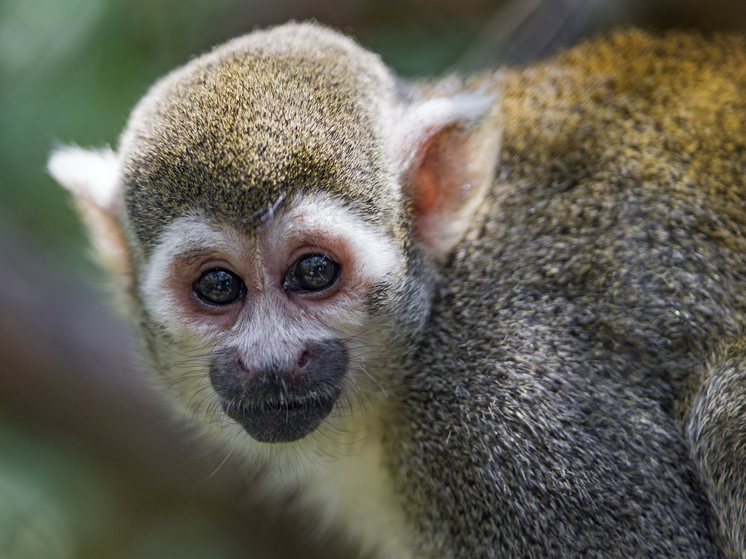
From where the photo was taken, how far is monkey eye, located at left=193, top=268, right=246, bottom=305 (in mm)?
2377

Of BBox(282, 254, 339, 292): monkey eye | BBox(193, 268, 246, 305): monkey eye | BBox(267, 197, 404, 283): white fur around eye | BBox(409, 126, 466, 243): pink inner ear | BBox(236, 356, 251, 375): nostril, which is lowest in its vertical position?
BBox(236, 356, 251, 375): nostril

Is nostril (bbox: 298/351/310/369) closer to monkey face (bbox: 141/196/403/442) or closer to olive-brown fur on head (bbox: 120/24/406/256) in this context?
monkey face (bbox: 141/196/403/442)

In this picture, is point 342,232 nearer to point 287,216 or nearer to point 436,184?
point 287,216

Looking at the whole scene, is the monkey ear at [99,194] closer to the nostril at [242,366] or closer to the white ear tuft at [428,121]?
the nostril at [242,366]

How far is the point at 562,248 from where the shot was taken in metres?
2.60

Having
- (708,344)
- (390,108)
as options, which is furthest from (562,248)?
(390,108)

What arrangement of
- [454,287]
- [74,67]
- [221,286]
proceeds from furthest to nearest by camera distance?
[74,67], [454,287], [221,286]

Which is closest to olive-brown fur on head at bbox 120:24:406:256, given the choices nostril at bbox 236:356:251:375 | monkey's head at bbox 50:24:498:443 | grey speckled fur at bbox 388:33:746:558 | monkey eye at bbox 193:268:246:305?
monkey's head at bbox 50:24:498:443

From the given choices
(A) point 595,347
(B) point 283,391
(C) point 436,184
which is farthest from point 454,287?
(B) point 283,391

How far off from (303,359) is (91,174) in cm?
127

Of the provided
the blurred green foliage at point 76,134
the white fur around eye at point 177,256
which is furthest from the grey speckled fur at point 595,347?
the blurred green foliage at point 76,134

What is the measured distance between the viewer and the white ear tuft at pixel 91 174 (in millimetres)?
2779

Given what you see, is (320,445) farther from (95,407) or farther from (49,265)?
(49,265)

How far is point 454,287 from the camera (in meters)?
2.63
